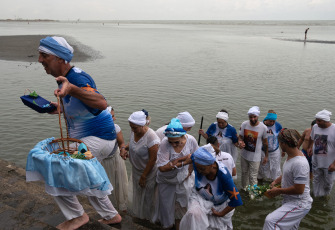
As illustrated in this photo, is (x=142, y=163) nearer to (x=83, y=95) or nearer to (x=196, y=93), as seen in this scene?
(x=83, y=95)

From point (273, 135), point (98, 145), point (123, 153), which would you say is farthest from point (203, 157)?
point (273, 135)

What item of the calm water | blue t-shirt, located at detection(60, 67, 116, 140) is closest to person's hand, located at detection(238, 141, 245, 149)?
the calm water

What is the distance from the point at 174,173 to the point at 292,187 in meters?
1.73

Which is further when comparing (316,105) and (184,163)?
(316,105)

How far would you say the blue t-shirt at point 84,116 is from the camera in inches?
126

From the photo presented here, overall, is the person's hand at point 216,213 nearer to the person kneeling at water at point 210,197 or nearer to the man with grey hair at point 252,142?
the person kneeling at water at point 210,197

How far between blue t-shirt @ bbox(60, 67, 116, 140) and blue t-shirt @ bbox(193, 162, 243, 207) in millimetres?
1346

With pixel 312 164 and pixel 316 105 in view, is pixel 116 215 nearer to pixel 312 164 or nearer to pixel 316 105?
pixel 312 164

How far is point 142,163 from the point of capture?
476 centimetres

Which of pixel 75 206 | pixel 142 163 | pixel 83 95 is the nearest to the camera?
pixel 83 95

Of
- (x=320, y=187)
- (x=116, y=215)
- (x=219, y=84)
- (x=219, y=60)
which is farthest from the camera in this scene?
(x=219, y=60)

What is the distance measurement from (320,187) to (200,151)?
13.9 ft

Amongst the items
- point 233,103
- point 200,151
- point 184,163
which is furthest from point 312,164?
point 233,103

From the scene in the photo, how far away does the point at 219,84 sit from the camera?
17.4 meters
